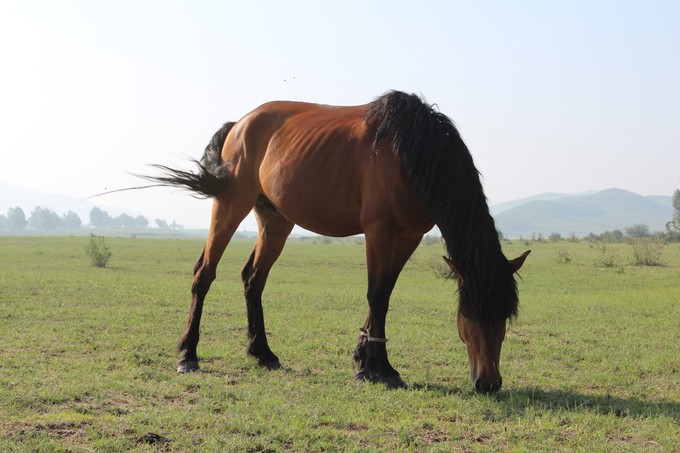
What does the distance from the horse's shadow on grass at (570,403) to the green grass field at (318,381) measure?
0.07 feet

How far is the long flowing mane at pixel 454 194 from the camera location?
4.81 metres

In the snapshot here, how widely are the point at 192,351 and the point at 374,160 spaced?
8.68 ft

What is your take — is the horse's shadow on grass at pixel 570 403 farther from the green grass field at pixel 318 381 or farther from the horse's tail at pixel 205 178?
the horse's tail at pixel 205 178

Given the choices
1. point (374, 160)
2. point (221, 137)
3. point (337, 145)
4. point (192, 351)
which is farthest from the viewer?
point (221, 137)

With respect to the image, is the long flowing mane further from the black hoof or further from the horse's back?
the black hoof

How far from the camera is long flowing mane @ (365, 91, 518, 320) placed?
481 centimetres

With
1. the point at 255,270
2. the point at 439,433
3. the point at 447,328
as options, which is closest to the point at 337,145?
the point at 255,270

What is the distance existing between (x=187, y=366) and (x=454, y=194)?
302 cm

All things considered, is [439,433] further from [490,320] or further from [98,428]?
[98,428]

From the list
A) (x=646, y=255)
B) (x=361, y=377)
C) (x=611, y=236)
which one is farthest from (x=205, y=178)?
(x=611, y=236)

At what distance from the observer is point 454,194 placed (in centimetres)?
509

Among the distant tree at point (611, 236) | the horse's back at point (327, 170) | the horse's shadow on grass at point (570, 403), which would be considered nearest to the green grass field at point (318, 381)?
the horse's shadow on grass at point (570, 403)

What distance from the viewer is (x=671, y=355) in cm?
739

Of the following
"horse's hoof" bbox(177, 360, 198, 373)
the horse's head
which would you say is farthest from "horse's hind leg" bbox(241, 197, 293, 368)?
the horse's head
